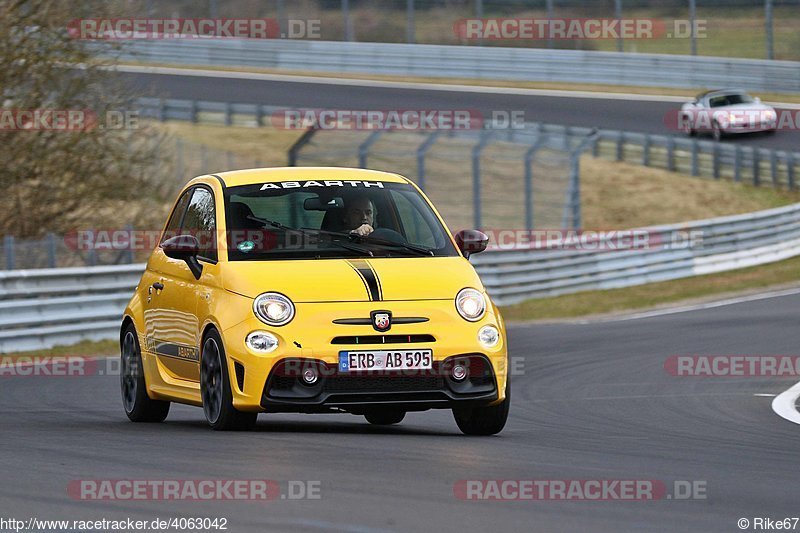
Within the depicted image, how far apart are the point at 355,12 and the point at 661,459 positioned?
3995cm

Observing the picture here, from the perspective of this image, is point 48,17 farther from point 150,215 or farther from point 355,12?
point 355,12

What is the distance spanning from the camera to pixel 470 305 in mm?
9070

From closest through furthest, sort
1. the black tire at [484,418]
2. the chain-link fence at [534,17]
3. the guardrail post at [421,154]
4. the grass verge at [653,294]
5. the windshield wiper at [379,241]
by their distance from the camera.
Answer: the black tire at [484,418]
the windshield wiper at [379,241]
the grass verge at [653,294]
the guardrail post at [421,154]
the chain-link fence at [534,17]

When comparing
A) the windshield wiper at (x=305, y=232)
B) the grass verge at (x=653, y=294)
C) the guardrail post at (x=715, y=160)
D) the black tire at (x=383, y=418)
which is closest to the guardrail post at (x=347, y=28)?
the guardrail post at (x=715, y=160)

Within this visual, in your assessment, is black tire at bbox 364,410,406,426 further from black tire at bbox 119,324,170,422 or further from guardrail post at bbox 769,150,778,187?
guardrail post at bbox 769,150,778,187

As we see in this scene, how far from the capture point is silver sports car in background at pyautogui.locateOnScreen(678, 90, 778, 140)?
132 feet

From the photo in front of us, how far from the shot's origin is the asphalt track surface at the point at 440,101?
41.0 metres

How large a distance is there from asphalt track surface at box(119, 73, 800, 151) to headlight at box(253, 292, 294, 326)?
3206cm

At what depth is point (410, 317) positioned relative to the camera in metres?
8.86

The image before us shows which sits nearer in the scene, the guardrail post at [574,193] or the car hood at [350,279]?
the car hood at [350,279]

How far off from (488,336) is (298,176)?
1712mm

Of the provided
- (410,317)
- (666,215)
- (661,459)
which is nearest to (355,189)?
(410,317)

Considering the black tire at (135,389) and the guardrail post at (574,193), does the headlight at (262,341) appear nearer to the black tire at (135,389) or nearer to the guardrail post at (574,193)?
the black tire at (135,389)

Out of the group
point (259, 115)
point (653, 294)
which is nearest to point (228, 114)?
point (259, 115)
